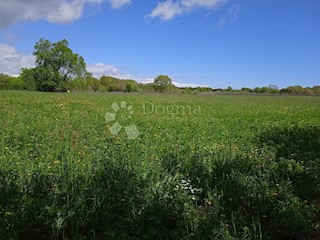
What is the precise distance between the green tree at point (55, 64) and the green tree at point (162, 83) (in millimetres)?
28983

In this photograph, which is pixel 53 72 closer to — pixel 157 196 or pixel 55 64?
pixel 55 64

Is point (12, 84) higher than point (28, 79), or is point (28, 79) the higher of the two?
point (28, 79)

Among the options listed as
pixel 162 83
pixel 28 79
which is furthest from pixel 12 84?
pixel 162 83

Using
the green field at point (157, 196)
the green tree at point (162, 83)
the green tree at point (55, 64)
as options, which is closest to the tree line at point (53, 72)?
the green tree at point (55, 64)

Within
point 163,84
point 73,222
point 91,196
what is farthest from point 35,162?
point 163,84

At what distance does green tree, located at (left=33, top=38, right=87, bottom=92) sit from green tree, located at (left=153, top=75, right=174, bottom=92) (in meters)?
29.0

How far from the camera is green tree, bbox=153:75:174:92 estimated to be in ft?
310

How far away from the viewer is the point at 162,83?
99688mm

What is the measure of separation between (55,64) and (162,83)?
38.7 meters

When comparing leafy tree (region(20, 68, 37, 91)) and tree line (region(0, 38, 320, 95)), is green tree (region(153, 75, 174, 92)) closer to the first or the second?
tree line (region(0, 38, 320, 95))

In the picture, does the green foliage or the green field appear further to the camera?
the green foliage

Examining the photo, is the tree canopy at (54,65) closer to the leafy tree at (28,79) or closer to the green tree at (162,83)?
the leafy tree at (28,79)

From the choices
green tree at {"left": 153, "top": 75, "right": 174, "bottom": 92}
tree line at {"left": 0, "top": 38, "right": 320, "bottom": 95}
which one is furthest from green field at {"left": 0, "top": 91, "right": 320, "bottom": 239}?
green tree at {"left": 153, "top": 75, "right": 174, "bottom": 92}

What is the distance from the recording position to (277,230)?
3.58 metres
